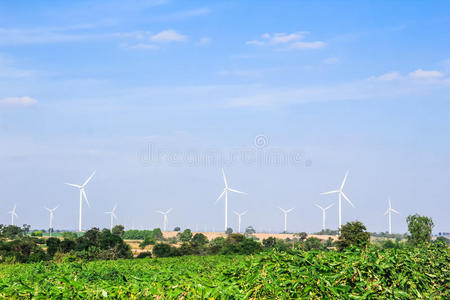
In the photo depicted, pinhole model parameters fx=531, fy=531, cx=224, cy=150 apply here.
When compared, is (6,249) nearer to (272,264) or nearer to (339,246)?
(339,246)

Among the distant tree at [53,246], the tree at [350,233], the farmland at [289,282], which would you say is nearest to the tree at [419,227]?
the tree at [350,233]

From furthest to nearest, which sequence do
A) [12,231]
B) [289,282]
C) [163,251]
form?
[12,231]
[163,251]
[289,282]

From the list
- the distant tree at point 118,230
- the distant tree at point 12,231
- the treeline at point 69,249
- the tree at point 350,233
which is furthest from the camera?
the distant tree at point 118,230

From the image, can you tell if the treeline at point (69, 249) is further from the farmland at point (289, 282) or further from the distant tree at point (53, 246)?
the farmland at point (289, 282)

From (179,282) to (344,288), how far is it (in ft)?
10.1

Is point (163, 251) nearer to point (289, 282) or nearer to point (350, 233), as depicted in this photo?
point (350, 233)

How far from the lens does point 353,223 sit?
85.9 meters

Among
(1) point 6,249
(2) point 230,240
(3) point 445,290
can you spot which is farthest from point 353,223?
(3) point 445,290

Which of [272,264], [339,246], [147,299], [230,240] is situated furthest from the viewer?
[230,240]

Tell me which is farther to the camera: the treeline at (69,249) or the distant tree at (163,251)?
the distant tree at (163,251)

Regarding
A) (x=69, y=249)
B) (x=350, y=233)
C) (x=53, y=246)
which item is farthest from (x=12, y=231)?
(x=350, y=233)

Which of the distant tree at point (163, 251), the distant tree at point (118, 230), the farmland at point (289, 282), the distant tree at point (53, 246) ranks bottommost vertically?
the distant tree at point (118, 230)

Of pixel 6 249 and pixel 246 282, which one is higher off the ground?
pixel 246 282

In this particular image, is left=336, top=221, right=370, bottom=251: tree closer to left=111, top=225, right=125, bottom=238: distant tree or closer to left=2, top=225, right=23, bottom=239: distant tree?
left=2, top=225, right=23, bottom=239: distant tree
